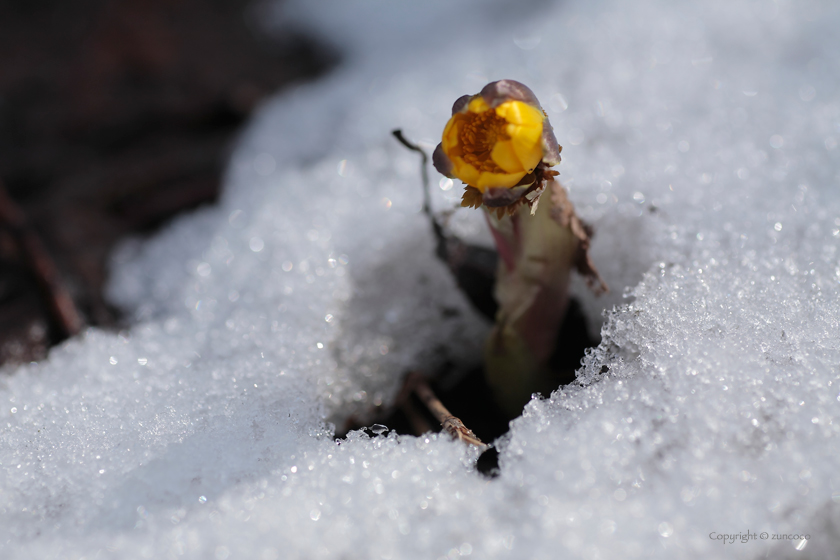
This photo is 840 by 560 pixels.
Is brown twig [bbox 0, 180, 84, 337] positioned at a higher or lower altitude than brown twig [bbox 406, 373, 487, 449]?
higher

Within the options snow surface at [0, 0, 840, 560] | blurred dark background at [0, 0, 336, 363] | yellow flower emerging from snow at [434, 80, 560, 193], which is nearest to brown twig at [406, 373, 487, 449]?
snow surface at [0, 0, 840, 560]

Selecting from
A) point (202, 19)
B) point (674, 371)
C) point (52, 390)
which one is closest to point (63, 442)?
point (52, 390)

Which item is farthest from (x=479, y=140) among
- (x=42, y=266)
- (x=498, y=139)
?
(x=42, y=266)

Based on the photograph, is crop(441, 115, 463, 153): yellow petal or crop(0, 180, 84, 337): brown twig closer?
crop(441, 115, 463, 153): yellow petal

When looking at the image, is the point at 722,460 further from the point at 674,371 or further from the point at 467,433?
the point at 467,433

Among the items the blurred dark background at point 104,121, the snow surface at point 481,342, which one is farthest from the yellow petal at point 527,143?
the blurred dark background at point 104,121

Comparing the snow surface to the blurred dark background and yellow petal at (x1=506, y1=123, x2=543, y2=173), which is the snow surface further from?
yellow petal at (x1=506, y1=123, x2=543, y2=173)
